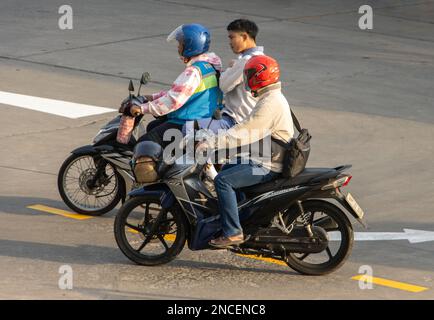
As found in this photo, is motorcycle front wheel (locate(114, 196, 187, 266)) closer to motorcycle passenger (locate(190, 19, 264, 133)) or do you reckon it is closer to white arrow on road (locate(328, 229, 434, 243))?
motorcycle passenger (locate(190, 19, 264, 133))

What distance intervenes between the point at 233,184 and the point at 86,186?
2.36m

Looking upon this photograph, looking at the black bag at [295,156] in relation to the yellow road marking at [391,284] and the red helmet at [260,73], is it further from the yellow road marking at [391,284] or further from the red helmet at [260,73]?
the yellow road marking at [391,284]

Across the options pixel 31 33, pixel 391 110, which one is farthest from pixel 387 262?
pixel 31 33

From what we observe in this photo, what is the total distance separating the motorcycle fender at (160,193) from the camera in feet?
31.4

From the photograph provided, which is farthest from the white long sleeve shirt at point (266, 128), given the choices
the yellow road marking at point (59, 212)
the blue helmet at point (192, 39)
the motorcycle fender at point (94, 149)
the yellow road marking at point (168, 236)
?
the yellow road marking at point (59, 212)

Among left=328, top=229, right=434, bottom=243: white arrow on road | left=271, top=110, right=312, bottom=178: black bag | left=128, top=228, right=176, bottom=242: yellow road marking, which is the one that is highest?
left=271, top=110, right=312, bottom=178: black bag

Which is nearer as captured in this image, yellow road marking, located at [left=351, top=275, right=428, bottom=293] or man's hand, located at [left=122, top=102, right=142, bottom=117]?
yellow road marking, located at [left=351, top=275, right=428, bottom=293]

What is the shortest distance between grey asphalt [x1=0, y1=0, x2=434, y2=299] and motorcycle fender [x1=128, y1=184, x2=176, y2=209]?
599 millimetres

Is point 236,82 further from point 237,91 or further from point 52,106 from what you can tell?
point 52,106

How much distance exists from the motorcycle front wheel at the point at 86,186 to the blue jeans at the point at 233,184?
205cm

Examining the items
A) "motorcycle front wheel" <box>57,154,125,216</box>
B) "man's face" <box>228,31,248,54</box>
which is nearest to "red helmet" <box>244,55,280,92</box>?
"man's face" <box>228,31,248,54</box>

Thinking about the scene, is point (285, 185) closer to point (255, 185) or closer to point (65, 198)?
point (255, 185)

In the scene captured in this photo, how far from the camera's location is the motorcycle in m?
11.0
